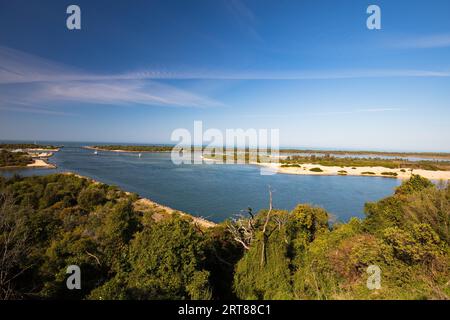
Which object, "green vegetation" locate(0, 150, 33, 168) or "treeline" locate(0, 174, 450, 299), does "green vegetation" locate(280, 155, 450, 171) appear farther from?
"green vegetation" locate(0, 150, 33, 168)

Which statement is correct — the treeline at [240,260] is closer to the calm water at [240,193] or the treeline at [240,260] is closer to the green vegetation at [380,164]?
the calm water at [240,193]

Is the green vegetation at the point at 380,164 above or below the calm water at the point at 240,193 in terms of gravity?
above

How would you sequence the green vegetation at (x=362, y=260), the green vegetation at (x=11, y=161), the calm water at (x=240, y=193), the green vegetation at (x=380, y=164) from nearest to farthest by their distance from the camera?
the green vegetation at (x=362, y=260) < the calm water at (x=240, y=193) < the green vegetation at (x=11, y=161) < the green vegetation at (x=380, y=164)

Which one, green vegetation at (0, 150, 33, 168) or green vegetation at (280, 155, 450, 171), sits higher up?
green vegetation at (0, 150, 33, 168)

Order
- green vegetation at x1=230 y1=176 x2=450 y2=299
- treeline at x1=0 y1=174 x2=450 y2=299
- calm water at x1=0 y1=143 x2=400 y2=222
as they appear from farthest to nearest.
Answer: calm water at x1=0 y1=143 x2=400 y2=222 → treeline at x1=0 y1=174 x2=450 y2=299 → green vegetation at x1=230 y1=176 x2=450 y2=299

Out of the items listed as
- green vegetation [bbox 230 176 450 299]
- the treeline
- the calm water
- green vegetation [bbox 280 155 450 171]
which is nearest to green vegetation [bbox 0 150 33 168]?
the calm water

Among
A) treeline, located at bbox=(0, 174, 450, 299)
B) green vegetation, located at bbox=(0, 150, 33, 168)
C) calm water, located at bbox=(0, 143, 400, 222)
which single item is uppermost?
green vegetation, located at bbox=(0, 150, 33, 168)

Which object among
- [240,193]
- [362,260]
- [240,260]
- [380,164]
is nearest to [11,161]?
[240,193]

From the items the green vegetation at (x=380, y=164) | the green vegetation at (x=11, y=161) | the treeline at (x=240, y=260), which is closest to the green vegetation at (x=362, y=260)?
the treeline at (x=240, y=260)

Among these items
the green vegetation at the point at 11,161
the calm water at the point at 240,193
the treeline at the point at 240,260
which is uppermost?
the green vegetation at the point at 11,161
